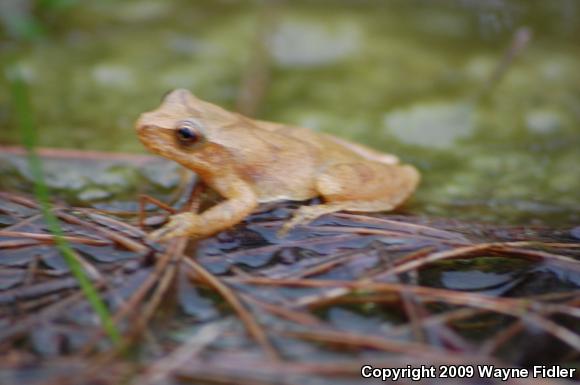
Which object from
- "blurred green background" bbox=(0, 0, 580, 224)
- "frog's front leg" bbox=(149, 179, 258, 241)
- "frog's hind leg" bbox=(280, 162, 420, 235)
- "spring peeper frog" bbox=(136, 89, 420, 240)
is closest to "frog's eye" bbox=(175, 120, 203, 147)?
"spring peeper frog" bbox=(136, 89, 420, 240)

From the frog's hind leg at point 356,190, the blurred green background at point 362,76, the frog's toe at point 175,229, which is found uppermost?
the blurred green background at point 362,76

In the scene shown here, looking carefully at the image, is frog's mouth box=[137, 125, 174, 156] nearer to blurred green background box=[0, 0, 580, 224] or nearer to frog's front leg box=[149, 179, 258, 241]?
frog's front leg box=[149, 179, 258, 241]

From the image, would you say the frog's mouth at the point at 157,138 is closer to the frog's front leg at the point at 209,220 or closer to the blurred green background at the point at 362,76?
the frog's front leg at the point at 209,220

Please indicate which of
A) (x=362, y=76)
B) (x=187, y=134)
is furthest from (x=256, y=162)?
(x=362, y=76)

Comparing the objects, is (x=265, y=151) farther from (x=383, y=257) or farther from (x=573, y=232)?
(x=573, y=232)

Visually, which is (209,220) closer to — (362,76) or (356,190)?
(356,190)

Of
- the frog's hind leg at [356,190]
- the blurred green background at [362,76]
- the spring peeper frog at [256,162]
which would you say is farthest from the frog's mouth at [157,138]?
the blurred green background at [362,76]

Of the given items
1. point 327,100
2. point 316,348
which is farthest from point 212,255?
point 327,100
